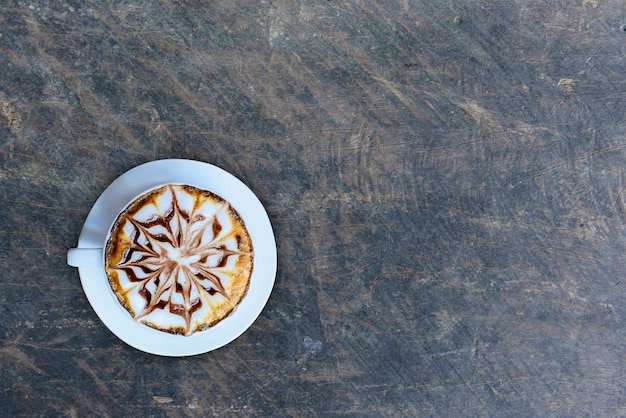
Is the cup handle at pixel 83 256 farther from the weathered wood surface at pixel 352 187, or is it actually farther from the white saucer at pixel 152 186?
the weathered wood surface at pixel 352 187

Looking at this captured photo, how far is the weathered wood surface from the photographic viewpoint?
55.1 inches

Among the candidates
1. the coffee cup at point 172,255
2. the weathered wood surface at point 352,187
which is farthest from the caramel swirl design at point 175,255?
the weathered wood surface at point 352,187

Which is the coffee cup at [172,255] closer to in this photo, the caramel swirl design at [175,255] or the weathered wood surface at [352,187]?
the caramel swirl design at [175,255]

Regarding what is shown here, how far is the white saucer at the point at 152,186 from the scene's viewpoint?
4.29 feet

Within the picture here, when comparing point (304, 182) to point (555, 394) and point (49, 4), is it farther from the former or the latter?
point (555, 394)

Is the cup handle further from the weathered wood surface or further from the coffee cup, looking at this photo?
the weathered wood surface

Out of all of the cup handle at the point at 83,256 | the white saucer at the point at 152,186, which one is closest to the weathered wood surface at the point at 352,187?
the white saucer at the point at 152,186

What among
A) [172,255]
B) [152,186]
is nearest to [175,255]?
[172,255]

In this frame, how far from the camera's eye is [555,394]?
1491 millimetres

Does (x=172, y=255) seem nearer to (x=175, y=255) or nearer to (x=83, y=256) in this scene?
(x=175, y=255)

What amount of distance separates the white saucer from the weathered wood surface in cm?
10

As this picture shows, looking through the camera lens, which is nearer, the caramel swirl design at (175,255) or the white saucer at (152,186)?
the caramel swirl design at (175,255)

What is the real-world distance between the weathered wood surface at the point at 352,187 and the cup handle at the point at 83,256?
8.6 inches

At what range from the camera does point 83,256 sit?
1215mm
